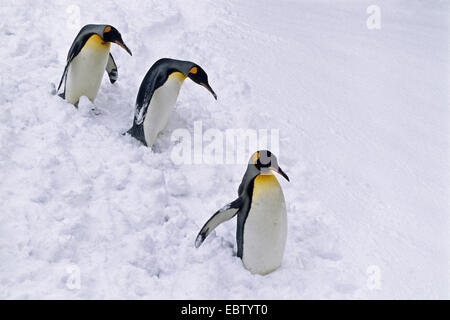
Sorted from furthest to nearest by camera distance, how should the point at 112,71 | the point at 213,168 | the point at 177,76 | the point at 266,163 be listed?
the point at 112,71, the point at 177,76, the point at 213,168, the point at 266,163

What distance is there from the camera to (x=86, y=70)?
10.2 feet

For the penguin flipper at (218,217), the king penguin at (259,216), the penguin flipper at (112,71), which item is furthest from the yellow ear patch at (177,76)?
the penguin flipper at (218,217)

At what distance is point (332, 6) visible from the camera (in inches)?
247

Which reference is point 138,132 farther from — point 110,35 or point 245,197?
point 245,197

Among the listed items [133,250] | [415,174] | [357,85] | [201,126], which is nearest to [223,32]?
[357,85]

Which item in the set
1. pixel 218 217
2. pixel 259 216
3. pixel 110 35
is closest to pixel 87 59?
pixel 110 35

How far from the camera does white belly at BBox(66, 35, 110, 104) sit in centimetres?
310

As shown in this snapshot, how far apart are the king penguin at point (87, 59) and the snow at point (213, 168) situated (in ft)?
0.43

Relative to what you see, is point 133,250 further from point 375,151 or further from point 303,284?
point 375,151

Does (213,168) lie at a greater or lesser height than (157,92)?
lesser

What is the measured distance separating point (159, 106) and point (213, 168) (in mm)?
533

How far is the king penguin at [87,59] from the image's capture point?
3.09m

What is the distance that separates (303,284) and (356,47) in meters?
3.40
